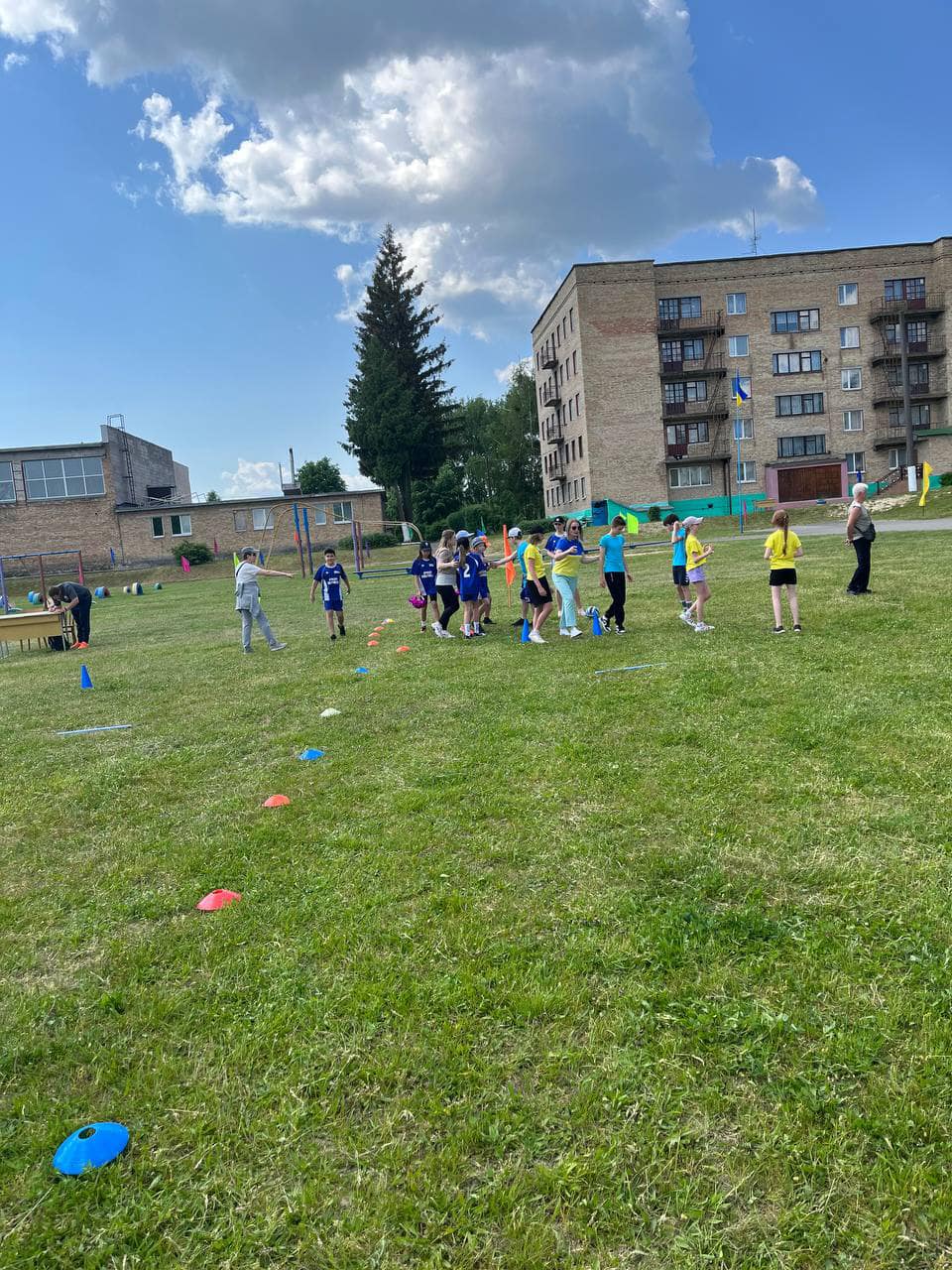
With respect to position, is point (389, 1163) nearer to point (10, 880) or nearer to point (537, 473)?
point (10, 880)

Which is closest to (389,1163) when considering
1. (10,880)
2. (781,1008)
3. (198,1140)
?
(198,1140)

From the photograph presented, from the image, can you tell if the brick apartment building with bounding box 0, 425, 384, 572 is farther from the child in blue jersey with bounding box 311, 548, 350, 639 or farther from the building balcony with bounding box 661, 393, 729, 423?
the child in blue jersey with bounding box 311, 548, 350, 639

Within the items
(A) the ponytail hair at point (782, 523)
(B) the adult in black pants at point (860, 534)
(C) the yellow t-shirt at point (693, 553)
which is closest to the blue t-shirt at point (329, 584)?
(C) the yellow t-shirt at point (693, 553)

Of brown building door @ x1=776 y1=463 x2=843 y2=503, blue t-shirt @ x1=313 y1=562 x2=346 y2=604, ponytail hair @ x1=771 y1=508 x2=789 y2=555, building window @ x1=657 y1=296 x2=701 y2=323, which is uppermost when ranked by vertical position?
building window @ x1=657 y1=296 x2=701 y2=323

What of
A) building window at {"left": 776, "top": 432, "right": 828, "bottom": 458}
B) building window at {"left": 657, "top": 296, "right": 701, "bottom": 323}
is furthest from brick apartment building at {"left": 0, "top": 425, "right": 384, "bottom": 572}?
building window at {"left": 776, "top": 432, "right": 828, "bottom": 458}

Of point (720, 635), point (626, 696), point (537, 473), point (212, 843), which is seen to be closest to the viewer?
point (212, 843)

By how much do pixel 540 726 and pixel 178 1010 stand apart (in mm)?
4434

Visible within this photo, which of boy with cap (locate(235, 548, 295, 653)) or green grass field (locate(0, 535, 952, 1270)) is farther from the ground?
boy with cap (locate(235, 548, 295, 653))

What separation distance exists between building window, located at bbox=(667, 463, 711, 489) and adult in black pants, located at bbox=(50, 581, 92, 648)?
41.4m

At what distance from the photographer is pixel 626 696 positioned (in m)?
8.08

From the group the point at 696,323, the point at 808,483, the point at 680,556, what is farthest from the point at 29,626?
the point at 808,483

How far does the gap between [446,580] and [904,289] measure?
175 feet

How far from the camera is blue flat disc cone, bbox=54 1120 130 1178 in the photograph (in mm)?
2465

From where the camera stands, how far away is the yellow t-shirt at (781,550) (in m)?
10.3
